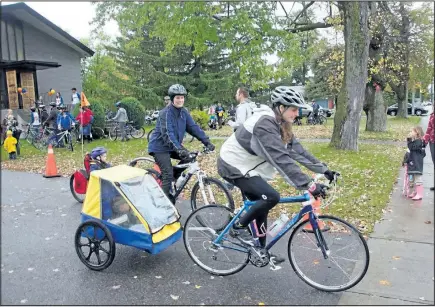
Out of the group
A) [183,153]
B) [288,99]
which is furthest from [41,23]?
[288,99]

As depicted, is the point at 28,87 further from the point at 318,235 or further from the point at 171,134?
the point at 318,235

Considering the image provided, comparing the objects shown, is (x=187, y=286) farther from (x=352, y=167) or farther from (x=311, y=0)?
(x=311, y=0)

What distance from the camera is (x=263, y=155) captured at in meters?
3.81

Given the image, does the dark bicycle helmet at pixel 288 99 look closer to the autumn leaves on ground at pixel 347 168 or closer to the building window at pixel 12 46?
the autumn leaves on ground at pixel 347 168

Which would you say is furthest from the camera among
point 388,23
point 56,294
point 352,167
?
point 388,23

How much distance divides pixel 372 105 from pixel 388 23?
390 cm

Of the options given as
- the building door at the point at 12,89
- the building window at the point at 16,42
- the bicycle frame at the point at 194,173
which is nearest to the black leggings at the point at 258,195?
the bicycle frame at the point at 194,173

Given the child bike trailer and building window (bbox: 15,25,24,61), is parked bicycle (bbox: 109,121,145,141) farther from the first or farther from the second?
the child bike trailer

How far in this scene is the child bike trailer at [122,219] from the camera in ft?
14.7

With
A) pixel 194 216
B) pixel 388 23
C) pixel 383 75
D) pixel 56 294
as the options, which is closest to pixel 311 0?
pixel 388 23

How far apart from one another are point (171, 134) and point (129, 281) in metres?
2.23

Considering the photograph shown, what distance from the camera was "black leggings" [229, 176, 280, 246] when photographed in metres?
3.98

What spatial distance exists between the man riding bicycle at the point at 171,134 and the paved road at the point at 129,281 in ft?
4.20

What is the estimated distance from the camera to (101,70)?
→ 51656 mm
